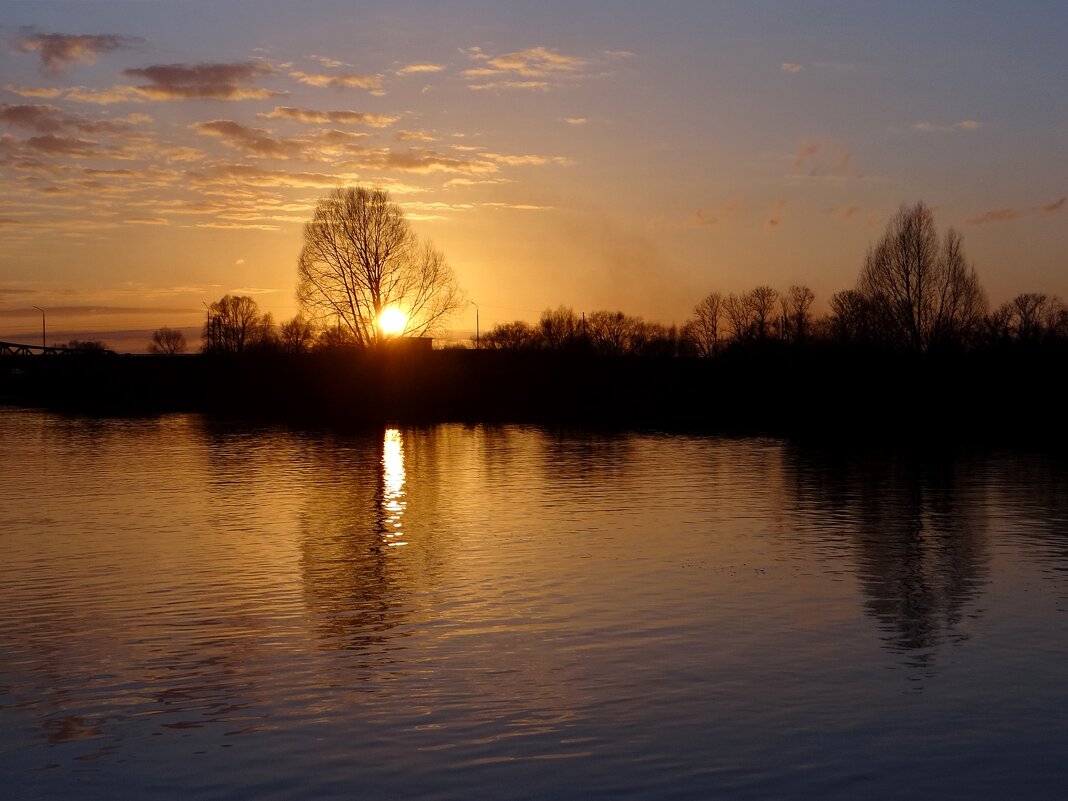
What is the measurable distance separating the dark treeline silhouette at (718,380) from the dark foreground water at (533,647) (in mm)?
35332

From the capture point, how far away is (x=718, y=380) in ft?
278

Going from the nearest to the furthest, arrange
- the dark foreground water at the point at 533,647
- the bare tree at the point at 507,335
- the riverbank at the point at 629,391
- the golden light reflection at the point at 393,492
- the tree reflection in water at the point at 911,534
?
1. the dark foreground water at the point at 533,647
2. the tree reflection in water at the point at 911,534
3. the golden light reflection at the point at 393,492
4. the riverbank at the point at 629,391
5. the bare tree at the point at 507,335

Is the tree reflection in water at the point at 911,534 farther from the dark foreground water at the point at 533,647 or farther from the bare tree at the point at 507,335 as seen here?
the bare tree at the point at 507,335

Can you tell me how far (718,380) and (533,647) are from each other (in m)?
73.4

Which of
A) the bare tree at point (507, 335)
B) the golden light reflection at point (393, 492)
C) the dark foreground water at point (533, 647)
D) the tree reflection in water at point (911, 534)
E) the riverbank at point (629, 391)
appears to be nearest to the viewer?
the dark foreground water at point (533, 647)

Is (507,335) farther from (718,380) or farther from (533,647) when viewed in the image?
(533,647)

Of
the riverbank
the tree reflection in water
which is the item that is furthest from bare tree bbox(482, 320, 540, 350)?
the tree reflection in water

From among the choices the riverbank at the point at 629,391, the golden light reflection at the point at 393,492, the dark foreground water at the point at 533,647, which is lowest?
the dark foreground water at the point at 533,647

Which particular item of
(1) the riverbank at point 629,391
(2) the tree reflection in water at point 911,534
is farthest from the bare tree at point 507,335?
(2) the tree reflection in water at point 911,534

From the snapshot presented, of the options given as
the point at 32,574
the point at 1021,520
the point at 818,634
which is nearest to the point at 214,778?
the point at 818,634

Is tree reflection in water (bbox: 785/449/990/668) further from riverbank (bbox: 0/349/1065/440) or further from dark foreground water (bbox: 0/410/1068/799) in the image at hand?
riverbank (bbox: 0/349/1065/440)

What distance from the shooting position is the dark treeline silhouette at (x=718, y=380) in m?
66.6

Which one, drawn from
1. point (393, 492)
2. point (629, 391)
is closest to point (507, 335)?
point (629, 391)

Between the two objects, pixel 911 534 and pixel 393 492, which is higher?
pixel 393 492
